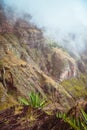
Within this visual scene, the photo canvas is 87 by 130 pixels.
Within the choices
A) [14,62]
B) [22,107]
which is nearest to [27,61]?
[14,62]

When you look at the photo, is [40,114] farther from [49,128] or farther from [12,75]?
[12,75]

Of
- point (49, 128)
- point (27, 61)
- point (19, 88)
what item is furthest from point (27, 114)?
point (27, 61)

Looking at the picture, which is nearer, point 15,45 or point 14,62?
point 14,62

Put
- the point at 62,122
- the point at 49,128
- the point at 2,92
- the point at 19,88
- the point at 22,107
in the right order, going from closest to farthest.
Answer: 1. the point at 62,122
2. the point at 49,128
3. the point at 22,107
4. the point at 2,92
5. the point at 19,88

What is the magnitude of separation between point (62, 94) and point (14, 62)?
32545mm

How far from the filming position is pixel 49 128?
63.1ft

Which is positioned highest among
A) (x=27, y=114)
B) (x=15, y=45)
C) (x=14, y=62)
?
(x=15, y=45)

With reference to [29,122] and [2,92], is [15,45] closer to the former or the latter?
[2,92]

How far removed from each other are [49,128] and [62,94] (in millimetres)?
153640

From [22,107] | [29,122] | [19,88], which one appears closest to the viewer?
[29,122]

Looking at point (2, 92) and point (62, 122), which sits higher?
point (2, 92)

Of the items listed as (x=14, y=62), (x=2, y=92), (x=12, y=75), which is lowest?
(x=2, y=92)

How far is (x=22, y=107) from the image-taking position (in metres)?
24.4

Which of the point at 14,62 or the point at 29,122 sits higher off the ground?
the point at 14,62
